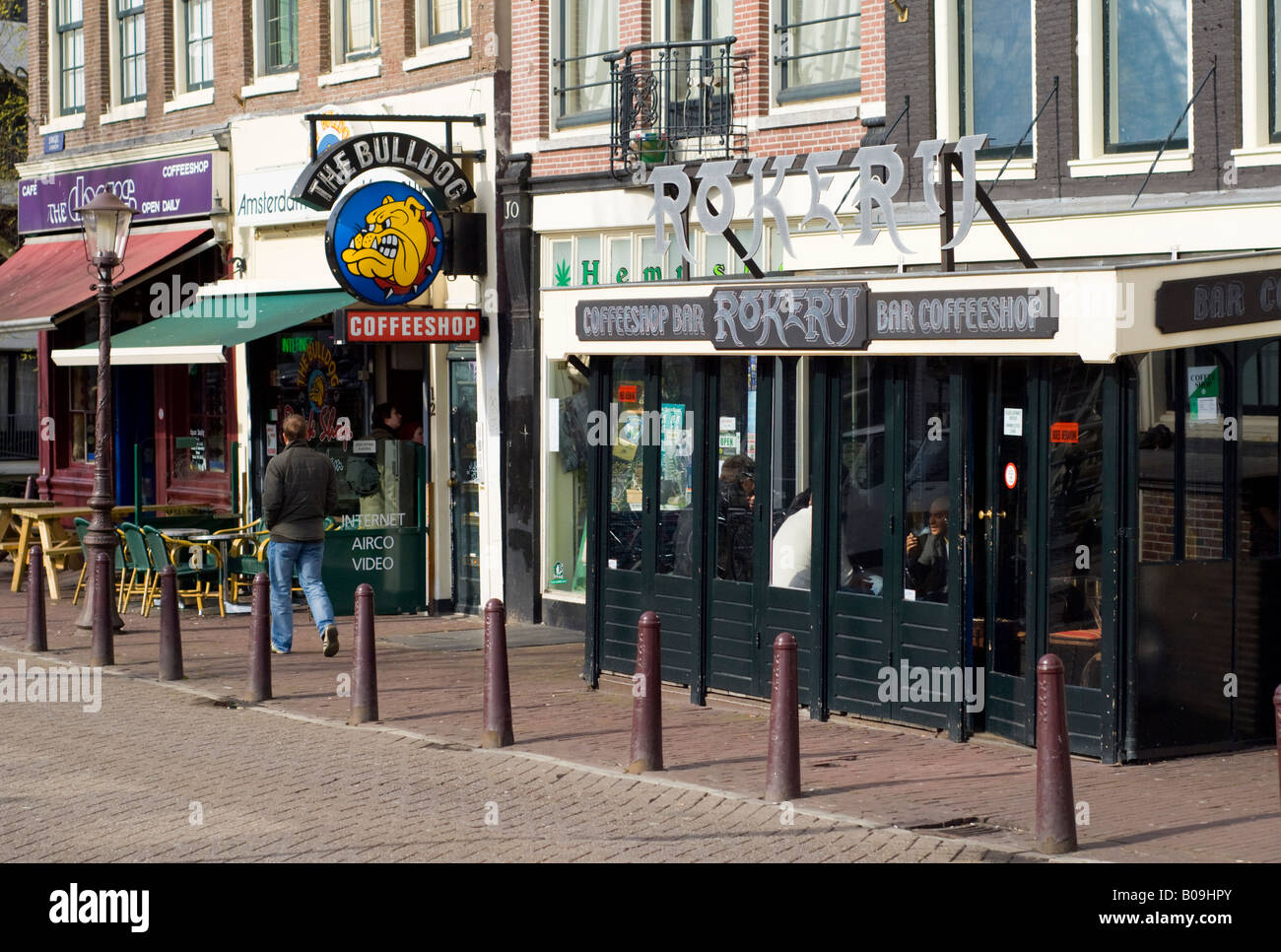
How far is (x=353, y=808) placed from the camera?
359 inches

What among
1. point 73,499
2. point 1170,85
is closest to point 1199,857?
point 1170,85

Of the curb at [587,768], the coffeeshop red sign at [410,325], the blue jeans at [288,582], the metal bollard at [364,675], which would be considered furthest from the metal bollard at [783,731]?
the coffeeshop red sign at [410,325]

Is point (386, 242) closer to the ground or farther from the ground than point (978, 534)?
farther from the ground

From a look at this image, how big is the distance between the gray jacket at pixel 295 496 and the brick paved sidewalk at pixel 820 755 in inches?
41.6

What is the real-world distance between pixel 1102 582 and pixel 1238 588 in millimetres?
1019

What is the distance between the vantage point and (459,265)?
17.5 m

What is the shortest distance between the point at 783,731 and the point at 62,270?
55.8 feet

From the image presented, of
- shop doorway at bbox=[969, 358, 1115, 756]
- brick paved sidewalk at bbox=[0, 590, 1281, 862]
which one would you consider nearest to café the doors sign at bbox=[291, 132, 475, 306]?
brick paved sidewalk at bbox=[0, 590, 1281, 862]

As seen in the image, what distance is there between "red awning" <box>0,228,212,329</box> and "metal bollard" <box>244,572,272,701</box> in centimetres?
957

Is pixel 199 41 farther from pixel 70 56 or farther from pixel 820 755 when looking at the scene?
pixel 820 755

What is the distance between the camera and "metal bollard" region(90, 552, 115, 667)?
14.1 metres

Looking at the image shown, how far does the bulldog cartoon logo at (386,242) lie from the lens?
644 inches

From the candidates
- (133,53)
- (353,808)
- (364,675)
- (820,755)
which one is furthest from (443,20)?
(353,808)

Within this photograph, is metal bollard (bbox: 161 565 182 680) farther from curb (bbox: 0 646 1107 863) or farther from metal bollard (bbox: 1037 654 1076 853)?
metal bollard (bbox: 1037 654 1076 853)
